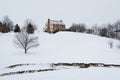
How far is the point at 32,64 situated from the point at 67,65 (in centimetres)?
555

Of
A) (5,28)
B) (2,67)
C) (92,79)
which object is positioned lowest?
(2,67)

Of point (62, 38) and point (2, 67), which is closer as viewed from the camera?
point (2, 67)

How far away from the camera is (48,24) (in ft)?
296

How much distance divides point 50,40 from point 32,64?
99.4ft

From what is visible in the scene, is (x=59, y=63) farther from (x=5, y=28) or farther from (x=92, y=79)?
(x=5, y=28)

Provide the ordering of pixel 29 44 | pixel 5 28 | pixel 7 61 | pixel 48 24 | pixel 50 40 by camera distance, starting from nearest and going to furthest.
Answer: pixel 7 61 < pixel 29 44 < pixel 50 40 < pixel 5 28 < pixel 48 24

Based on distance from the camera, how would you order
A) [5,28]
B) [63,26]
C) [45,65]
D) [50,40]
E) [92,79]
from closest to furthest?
[92,79] → [45,65] → [50,40] → [5,28] → [63,26]

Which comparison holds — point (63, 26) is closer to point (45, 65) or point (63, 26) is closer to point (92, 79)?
point (45, 65)

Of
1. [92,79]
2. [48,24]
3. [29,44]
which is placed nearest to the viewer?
[92,79]

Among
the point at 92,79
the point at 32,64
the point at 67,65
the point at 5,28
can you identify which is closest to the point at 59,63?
the point at 67,65

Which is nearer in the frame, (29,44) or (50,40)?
(29,44)

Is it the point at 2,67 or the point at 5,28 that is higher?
the point at 5,28

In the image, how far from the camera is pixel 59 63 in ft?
88.9

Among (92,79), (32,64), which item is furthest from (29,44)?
(92,79)
